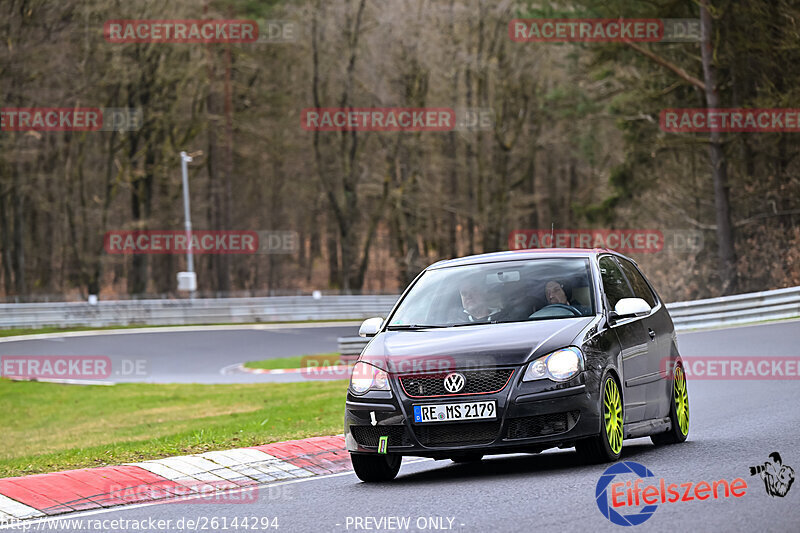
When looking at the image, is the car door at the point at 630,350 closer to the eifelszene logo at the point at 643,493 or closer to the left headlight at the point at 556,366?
the left headlight at the point at 556,366

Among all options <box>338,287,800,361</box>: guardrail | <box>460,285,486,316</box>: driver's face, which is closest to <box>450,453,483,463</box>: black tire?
<box>460,285,486,316</box>: driver's face

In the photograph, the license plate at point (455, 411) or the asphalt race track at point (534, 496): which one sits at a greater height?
the license plate at point (455, 411)

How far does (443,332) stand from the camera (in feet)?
28.8

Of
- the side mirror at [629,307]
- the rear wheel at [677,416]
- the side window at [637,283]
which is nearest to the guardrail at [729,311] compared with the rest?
the side window at [637,283]

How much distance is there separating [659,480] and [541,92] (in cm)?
4903

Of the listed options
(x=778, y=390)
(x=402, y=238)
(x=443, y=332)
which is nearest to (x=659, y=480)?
(x=443, y=332)

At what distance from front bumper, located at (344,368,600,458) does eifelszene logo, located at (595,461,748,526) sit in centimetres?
44

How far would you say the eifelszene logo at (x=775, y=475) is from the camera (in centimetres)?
719

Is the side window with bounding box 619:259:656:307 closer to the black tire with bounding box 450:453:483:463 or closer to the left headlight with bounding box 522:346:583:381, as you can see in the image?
the black tire with bounding box 450:453:483:463

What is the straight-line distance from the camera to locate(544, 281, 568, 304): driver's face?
30.3 ft

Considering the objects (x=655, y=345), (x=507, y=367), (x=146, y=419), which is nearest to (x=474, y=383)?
(x=507, y=367)

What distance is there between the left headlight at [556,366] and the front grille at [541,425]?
0.85ft

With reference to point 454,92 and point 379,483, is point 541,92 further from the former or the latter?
point 379,483

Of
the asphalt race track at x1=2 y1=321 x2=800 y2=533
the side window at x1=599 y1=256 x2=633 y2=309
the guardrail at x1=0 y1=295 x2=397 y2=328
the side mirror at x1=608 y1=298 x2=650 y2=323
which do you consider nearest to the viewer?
the asphalt race track at x1=2 y1=321 x2=800 y2=533
